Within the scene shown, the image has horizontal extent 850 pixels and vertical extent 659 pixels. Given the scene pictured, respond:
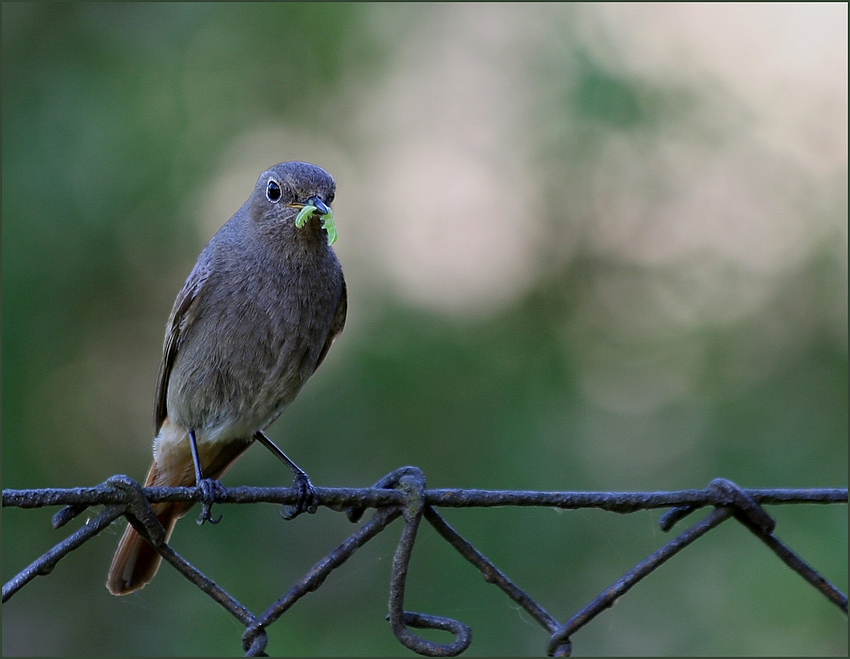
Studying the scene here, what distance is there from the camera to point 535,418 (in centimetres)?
489

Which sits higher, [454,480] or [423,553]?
[454,480]

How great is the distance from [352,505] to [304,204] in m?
1.72

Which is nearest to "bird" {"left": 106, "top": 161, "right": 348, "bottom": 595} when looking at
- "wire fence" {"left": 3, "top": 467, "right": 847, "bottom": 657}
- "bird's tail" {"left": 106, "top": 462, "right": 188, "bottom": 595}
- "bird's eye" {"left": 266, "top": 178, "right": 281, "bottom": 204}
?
"bird's eye" {"left": 266, "top": 178, "right": 281, "bottom": 204}

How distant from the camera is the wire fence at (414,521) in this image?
1537mm

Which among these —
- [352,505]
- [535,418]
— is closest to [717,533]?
[535,418]

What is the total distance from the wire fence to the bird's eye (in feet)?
5.75

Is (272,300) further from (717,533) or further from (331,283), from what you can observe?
(717,533)

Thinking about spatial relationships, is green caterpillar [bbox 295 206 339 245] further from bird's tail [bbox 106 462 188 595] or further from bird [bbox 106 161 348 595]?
bird's tail [bbox 106 462 188 595]

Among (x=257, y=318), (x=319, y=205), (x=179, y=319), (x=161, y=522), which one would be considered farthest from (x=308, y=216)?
(x=161, y=522)

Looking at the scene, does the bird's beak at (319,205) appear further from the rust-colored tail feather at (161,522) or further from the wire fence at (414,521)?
the wire fence at (414,521)

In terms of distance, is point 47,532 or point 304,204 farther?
point 47,532

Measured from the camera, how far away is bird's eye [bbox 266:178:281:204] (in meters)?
3.28

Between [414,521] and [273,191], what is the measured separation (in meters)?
1.92

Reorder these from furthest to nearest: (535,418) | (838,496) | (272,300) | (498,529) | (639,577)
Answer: (535,418) → (498,529) → (272,300) → (838,496) → (639,577)
